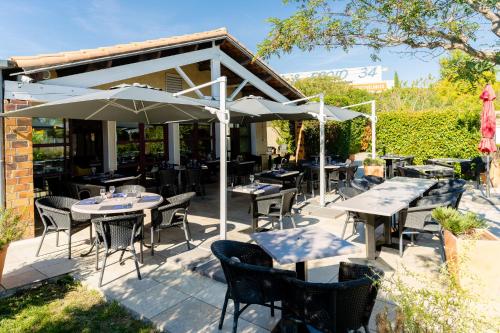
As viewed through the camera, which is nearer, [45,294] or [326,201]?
[45,294]

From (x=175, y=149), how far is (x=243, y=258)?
9676 mm

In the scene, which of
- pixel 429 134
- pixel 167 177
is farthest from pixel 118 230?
pixel 429 134

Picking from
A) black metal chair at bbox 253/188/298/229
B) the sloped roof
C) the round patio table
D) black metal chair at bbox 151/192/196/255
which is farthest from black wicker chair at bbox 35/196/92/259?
black metal chair at bbox 253/188/298/229

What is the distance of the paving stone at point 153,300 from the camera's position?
12.0 ft

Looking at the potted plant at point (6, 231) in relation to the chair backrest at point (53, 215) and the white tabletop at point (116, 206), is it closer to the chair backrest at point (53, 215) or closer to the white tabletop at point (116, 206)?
the white tabletop at point (116, 206)

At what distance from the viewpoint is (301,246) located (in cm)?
326

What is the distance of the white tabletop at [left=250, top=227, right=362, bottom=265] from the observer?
302 cm

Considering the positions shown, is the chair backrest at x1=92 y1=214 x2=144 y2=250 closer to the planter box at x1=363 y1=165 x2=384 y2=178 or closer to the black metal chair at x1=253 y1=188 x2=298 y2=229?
the black metal chair at x1=253 y1=188 x2=298 y2=229

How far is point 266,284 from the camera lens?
2.92 m

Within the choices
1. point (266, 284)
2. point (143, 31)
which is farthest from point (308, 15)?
point (143, 31)

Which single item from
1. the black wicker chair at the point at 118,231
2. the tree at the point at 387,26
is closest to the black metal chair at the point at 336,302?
the black wicker chair at the point at 118,231

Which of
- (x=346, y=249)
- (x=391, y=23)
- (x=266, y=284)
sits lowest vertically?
(x=266, y=284)

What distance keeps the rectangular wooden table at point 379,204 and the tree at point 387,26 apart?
2.11m

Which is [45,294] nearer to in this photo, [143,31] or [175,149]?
[175,149]
